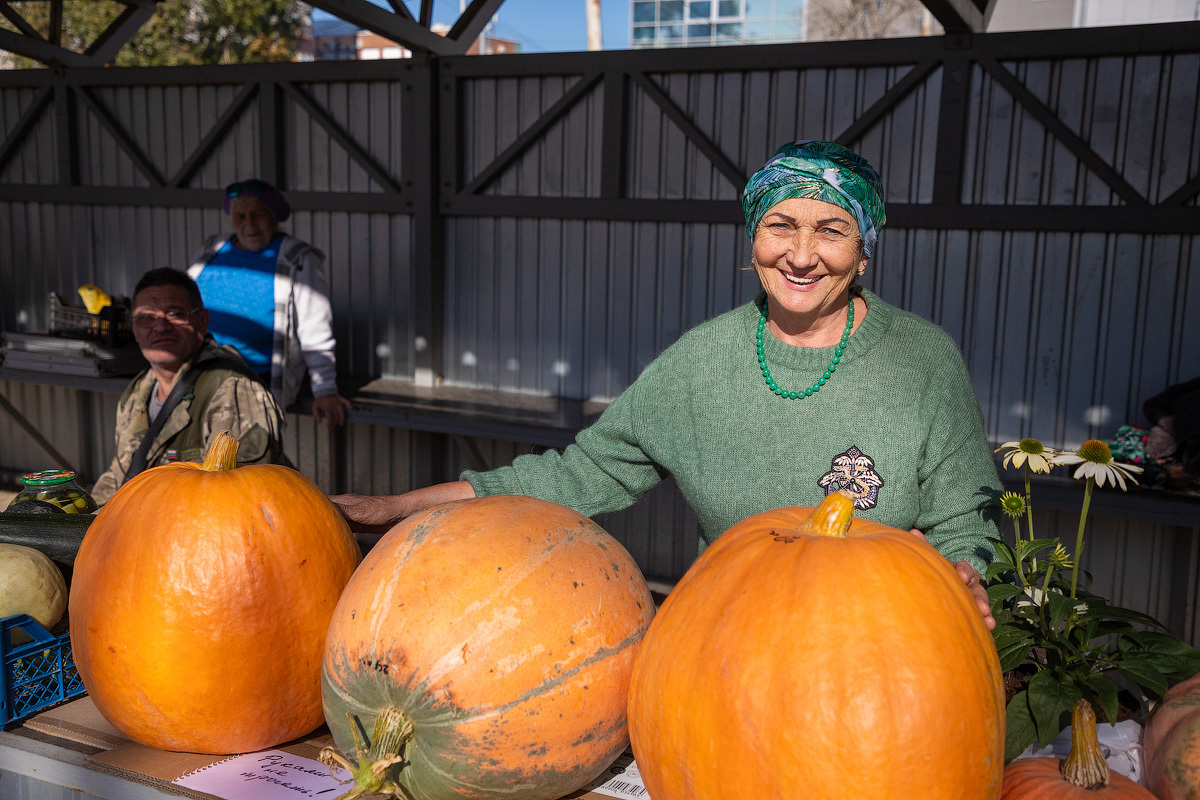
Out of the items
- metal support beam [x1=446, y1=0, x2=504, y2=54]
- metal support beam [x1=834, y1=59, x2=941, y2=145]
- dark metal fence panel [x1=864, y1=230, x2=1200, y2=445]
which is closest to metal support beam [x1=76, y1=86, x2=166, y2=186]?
metal support beam [x1=446, y1=0, x2=504, y2=54]

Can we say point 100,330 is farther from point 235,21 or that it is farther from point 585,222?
point 235,21

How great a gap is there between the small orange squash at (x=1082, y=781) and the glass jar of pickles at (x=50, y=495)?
198 cm

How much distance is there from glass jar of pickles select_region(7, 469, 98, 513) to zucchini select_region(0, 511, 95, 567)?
271 millimetres

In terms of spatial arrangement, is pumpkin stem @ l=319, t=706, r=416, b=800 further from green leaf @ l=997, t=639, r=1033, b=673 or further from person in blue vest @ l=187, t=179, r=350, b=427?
person in blue vest @ l=187, t=179, r=350, b=427

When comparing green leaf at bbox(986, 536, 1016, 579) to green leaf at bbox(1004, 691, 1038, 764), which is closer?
green leaf at bbox(1004, 691, 1038, 764)

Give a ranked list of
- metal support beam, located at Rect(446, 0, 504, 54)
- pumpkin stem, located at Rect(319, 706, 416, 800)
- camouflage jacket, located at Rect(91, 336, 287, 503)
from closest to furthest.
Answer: pumpkin stem, located at Rect(319, 706, 416, 800), camouflage jacket, located at Rect(91, 336, 287, 503), metal support beam, located at Rect(446, 0, 504, 54)

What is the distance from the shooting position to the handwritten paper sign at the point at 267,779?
4.05 ft

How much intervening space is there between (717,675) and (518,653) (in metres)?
0.25

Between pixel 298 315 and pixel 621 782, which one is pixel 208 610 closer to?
pixel 621 782

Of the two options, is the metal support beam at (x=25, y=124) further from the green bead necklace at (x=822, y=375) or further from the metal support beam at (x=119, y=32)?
the green bead necklace at (x=822, y=375)

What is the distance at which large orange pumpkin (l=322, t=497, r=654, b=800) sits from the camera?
3.56ft

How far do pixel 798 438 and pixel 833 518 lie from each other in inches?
23.7

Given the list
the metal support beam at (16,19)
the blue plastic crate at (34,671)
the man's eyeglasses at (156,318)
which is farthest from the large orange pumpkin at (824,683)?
the metal support beam at (16,19)

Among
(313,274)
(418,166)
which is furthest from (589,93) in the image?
(313,274)
